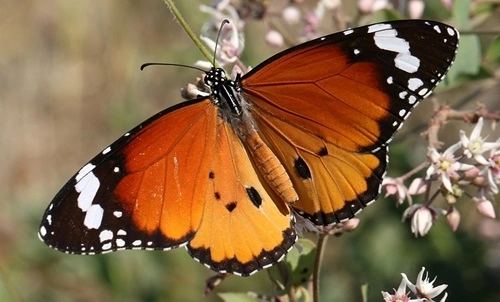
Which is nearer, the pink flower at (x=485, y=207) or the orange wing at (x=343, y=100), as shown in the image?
the orange wing at (x=343, y=100)

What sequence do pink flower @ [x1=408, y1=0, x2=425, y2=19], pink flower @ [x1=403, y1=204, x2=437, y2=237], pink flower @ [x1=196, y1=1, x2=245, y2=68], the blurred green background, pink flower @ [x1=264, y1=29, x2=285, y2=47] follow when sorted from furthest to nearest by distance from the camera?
the blurred green background → pink flower @ [x1=264, y1=29, x2=285, y2=47] → pink flower @ [x1=408, y1=0, x2=425, y2=19] → pink flower @ [x1=196, y1=1, x2=245, y2=68] → pink flower @ [x1=403, y1=204, x2=437, y2=237]

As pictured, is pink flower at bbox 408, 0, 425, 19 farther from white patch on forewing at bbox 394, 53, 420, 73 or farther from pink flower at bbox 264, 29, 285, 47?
white patch on forewing at bbox 394, 53, 420, 73

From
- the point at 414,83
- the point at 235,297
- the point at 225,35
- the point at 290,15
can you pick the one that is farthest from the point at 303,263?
the point at 290,15

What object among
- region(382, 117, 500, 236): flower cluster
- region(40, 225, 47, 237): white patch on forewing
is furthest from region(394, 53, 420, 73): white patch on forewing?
region(40, 225, 47, 237): white patch on forewing

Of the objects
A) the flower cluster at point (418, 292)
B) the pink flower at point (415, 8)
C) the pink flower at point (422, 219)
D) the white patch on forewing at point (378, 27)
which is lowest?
the flower cluster at point (418, 292)

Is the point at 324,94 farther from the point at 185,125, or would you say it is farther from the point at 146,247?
the point at 146,247

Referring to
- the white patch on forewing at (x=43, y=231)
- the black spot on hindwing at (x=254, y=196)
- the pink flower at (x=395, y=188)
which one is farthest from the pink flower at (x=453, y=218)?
the white patch on forewing at (x=43, y=231)

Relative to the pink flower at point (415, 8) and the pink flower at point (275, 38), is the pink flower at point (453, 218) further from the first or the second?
the pink flower at point (275, 38)
